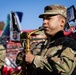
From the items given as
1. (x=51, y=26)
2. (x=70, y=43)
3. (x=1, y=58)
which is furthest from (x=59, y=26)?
(x=1, y=58)

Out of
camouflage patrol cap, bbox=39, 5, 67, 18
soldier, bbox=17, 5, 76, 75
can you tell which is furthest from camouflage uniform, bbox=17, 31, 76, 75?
camouflage patrol cap, bbox=39, 5, 67, 18

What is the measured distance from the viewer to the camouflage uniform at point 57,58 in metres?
2.54

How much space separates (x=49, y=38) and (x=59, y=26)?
0.58ft

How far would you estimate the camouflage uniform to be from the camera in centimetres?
254

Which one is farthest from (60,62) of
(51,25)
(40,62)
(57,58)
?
(51,25)

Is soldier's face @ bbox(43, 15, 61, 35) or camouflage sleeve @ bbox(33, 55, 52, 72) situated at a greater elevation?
soldier's face @ bbox(43, 15, 61, 35)

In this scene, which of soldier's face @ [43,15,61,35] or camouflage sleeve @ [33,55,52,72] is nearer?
camouflage sleeve @ [33,55,52,72]

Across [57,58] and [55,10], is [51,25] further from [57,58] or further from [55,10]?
[57,58]

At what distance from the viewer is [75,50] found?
2637 millimetres

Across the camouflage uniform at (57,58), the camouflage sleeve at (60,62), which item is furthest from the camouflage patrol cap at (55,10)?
the camouflage sleeve at (60,62)

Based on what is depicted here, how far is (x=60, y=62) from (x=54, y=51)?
23 centimetres

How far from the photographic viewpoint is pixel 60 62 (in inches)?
101

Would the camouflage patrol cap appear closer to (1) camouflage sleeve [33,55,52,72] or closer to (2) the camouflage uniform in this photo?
(2) the camouflage uniform

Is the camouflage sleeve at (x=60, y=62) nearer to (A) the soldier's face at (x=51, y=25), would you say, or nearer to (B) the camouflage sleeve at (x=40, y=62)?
(B) the camouflage sleeve at (x=40, y=62)
